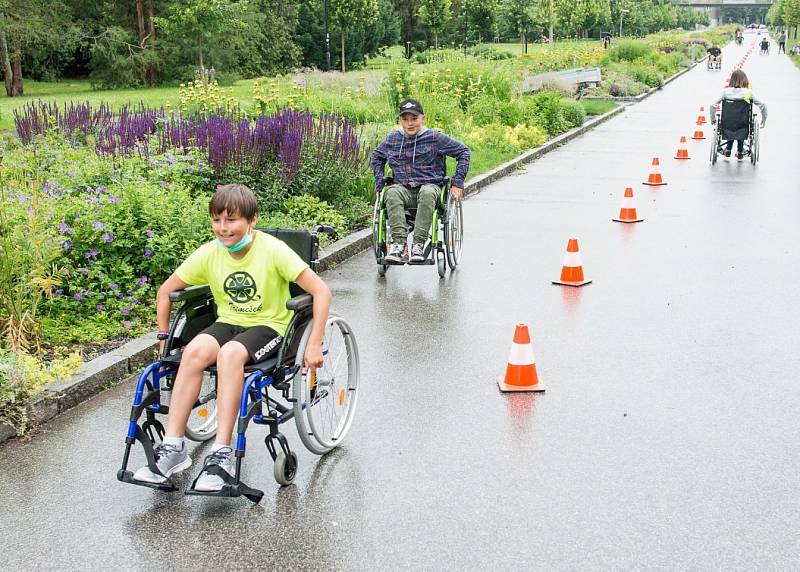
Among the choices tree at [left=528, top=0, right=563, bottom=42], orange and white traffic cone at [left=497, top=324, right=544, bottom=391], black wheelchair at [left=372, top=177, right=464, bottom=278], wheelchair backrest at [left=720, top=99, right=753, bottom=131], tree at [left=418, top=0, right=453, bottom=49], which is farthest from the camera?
tree at [left=528, top=0, right=563, bottom=42]

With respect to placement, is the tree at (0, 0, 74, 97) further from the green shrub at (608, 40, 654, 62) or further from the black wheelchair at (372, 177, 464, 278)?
the black wheelchair at (372, 177, 464, 278)

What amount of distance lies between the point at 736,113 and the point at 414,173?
9845 millimetres

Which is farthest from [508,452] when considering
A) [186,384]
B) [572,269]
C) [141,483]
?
[572,269]

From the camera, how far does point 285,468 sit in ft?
15.4

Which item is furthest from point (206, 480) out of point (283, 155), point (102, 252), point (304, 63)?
point (304, 63)

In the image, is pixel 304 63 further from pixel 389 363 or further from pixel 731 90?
pixel 389 363

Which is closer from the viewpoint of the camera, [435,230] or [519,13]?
[435,230]

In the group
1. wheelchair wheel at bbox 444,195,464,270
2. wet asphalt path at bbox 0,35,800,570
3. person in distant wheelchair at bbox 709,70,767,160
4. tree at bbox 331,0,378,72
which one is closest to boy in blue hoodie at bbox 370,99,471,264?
wheelchair wheel at bbox 444,195,464,270

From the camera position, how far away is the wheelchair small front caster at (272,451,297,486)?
15.3 feet

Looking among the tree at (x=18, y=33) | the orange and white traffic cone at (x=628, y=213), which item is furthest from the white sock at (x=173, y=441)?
the tree at (x=18, y=33)

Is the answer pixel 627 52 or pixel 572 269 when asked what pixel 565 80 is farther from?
pixel 572 269

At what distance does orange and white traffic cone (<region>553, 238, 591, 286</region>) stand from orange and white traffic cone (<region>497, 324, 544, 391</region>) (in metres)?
3.10

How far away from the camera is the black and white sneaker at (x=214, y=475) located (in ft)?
14.3

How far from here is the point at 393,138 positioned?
937 centimetres
